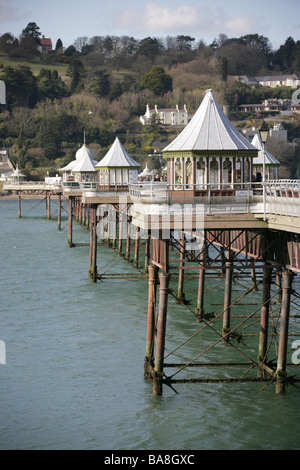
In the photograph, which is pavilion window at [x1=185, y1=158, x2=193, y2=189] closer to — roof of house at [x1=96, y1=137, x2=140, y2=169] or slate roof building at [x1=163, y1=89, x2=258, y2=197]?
slate roof building at [x1=163, y1=89, x2=258, y2=197]

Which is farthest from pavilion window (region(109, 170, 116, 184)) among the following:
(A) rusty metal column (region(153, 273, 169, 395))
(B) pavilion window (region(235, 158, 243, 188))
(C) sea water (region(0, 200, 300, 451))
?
(A) rusty metal column (region(153, 273, 169, 395))

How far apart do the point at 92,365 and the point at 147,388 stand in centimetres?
335

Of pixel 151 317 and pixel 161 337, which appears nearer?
pixel 161 337

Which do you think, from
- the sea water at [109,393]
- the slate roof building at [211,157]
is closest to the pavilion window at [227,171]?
the slate roof building at [211,157]

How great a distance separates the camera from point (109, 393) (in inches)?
918

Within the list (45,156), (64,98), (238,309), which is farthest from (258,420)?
(64,98)

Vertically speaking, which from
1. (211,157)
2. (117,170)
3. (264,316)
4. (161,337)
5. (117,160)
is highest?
(211,157)

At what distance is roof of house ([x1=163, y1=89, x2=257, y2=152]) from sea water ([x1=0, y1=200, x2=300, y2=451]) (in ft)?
23.2

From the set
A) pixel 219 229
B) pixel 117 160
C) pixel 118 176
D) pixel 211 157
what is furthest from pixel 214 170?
pixel 117 160

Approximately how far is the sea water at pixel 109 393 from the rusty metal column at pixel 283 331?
0.45 meters

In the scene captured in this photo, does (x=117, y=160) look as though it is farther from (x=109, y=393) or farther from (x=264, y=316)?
(x=109, y=393)

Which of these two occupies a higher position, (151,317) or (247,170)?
(247,170)

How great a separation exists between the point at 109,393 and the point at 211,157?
800 centimetres

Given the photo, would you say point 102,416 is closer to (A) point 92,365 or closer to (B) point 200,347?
(A) point 92,365
